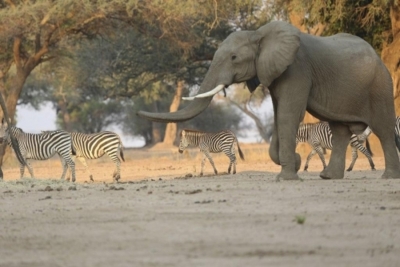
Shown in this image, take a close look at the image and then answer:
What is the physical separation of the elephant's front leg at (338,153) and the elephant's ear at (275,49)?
1809 millimetres

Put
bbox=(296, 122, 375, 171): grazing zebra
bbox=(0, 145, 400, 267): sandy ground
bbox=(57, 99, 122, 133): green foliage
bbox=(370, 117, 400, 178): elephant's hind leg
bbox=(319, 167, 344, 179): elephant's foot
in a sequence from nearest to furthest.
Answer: bbox=(0, 145, 400, 267): sandy ground < bbox=(319, 167, 344, 179): elephant's foot < bbox=(370, 117, 400, 178): elephant's hind leg < bbox=(296, 122, 375, 171): grazing zebra < bbox=(57, 99, 122, 133): green foliage

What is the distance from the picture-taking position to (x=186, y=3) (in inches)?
1123

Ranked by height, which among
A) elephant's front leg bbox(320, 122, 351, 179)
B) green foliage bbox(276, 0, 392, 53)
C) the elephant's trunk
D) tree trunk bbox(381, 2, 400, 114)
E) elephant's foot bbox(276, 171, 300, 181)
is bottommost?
elephant's foot bbox(276, 171, 300, 181)

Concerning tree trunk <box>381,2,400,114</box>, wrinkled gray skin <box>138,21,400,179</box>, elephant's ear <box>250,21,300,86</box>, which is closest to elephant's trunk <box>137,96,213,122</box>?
wrinkled gray skin <box>138,21,400,179</box>

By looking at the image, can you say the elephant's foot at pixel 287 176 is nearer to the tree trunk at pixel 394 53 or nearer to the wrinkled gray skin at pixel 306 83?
the wrinkled gray skin at pixel 306 83

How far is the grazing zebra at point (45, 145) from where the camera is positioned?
2230 centimetres

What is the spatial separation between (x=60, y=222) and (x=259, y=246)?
2456 millimetres

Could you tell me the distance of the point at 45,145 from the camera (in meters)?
22.6

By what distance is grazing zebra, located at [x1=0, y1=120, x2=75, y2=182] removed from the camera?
2230 cm

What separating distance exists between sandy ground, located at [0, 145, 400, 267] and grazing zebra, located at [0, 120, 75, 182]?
8.87 meters

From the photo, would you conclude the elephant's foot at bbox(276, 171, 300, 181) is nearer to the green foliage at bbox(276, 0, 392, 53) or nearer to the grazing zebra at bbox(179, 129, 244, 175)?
the grazing zebra at bbox(179, 129, 244, 175)

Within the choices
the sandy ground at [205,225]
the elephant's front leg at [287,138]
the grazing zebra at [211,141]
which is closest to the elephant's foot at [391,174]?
the elephant's front leg at [287,138]

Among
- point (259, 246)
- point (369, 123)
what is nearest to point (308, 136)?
point (369, 123)

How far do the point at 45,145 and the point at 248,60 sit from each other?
8869mm
